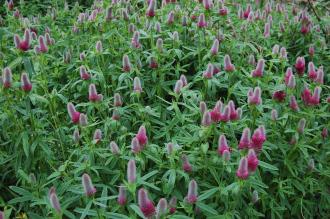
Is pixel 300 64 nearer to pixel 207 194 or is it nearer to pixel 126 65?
pixel 126 65

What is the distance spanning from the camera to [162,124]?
325 centimetres

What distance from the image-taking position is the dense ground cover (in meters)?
2.71

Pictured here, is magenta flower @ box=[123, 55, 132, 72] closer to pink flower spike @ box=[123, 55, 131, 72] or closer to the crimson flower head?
pink flower spike @ box=[123, 55, 131, 72]

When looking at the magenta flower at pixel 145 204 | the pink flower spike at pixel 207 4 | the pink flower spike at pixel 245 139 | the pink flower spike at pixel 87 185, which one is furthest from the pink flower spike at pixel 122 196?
the pink flower spike at pixel 207 4

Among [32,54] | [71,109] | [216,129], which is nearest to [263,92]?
[216,129]

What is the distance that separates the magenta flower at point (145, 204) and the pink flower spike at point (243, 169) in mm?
511

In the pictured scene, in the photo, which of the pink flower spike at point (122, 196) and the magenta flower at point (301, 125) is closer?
the pink flower spike at point (122, 196)

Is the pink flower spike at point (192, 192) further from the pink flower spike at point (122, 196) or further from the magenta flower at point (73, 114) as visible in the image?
the magenta flower at point (73, 114)

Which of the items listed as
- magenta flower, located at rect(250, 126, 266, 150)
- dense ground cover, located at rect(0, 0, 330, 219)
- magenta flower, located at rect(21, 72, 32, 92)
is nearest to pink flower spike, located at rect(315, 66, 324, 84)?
dense ground cover, located at rect(0, 0, 330, 219)

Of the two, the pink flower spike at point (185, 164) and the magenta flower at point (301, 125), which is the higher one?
the magenta flower at point (301, 125)

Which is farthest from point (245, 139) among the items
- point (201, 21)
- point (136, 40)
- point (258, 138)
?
point (201, 21)

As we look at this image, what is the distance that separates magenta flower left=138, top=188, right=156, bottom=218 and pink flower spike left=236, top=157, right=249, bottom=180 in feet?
1.68

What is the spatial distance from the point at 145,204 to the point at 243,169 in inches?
22.1

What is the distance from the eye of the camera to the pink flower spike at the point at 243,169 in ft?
8.05
